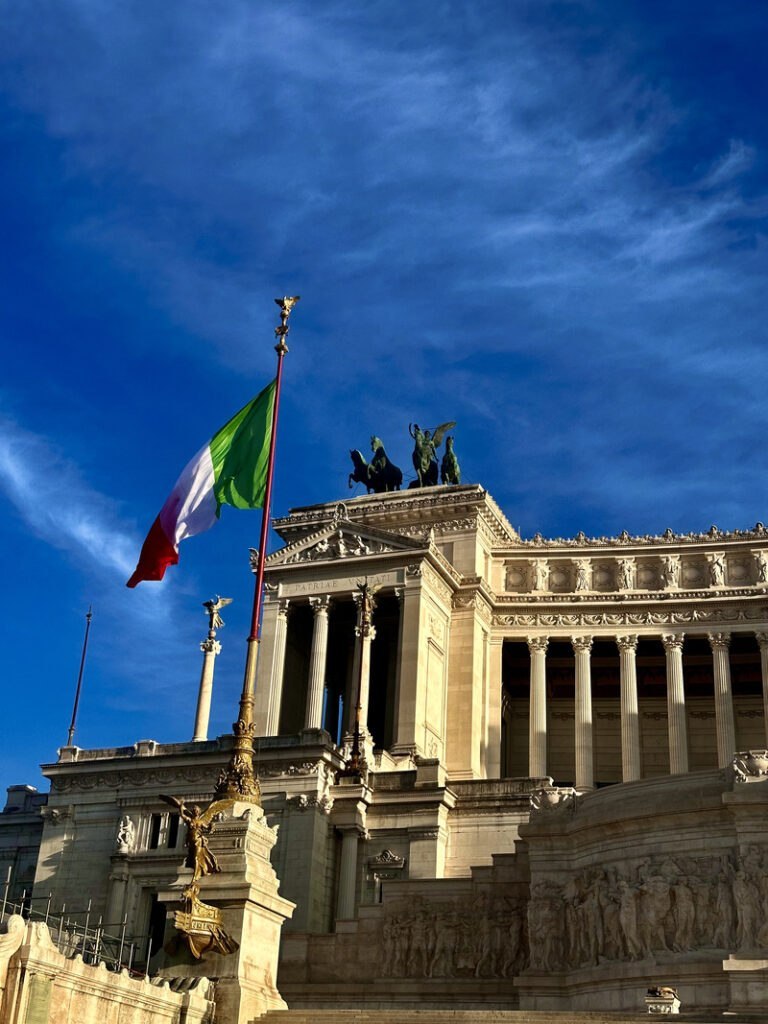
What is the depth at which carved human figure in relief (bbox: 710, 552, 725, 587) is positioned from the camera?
77.2 m

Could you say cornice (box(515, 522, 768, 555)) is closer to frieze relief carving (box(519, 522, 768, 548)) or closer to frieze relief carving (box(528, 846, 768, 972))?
frieze relief carving (box(519, 522, 768, 548))

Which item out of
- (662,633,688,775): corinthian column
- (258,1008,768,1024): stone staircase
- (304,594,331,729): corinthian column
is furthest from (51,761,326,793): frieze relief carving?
(662,633,688,775): corinthian column

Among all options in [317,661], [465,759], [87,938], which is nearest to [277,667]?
[317,661]

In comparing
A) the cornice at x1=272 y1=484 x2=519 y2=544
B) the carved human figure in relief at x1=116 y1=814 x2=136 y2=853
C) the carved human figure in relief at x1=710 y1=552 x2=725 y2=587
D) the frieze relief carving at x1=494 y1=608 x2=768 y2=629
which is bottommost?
the carved human figure in relief at x1=116 y1=814 x2=136 y2=853

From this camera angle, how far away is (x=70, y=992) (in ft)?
78.3

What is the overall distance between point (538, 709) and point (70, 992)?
174 ft

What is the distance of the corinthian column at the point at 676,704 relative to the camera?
7150 cm

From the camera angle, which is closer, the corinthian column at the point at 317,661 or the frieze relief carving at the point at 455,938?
the frieze relief carving at the point at 455,938

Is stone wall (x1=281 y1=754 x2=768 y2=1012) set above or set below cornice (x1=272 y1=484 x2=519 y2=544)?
below

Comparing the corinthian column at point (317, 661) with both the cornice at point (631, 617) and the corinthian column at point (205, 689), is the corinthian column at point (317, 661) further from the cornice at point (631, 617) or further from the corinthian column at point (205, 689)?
the cornice at point (631, 617)

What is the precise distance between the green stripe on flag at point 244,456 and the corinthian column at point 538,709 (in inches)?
1562

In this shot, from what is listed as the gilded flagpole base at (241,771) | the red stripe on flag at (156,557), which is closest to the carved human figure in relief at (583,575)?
the red stripe on flag at (156,557)

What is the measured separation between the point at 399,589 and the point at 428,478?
1670 centimetres

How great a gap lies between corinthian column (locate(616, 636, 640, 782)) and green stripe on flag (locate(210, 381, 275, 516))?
39496 millimetres
